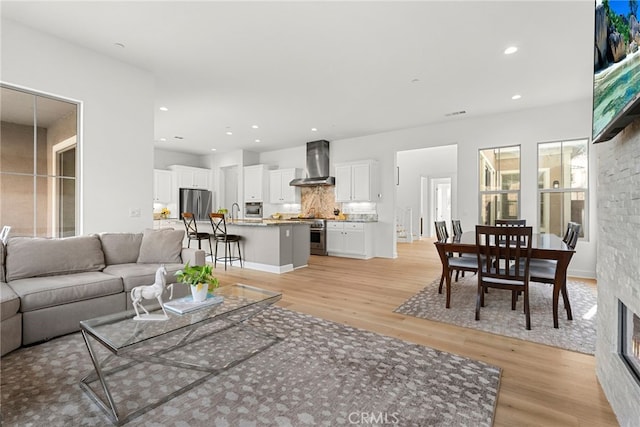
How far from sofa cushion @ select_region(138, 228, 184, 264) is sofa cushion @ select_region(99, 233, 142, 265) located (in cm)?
7

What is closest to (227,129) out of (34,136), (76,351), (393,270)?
(34,136)

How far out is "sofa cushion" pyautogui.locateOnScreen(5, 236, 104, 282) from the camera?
2620 millimetres

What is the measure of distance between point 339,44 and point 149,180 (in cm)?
298

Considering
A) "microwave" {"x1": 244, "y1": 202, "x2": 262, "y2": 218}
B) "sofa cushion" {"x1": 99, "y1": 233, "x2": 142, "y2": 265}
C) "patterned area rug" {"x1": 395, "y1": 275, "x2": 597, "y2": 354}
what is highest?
"microwave" {"x1": 244, "y1": 202, "x2": 262, "y2": 218}

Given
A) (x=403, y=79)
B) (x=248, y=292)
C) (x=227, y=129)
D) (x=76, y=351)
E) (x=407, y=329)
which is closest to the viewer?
(x=76, y=351)

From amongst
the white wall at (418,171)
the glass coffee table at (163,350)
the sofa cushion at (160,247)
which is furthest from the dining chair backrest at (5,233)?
the white wall at (418,171)

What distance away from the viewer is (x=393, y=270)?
17.9ft

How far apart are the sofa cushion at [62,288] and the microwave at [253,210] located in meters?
6.32

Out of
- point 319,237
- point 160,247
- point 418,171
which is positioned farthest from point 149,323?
point 418,171

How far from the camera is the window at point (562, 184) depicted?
16.5 ft

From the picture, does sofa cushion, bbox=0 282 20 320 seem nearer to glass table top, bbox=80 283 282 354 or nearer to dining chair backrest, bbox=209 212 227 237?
glass table top, bbox=80 283 282 354

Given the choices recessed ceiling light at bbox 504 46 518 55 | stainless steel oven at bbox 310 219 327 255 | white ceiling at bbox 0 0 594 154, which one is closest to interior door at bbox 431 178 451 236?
stainless steel oven at bbox 310 219 327 255

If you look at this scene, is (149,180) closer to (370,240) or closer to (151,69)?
(151,69)

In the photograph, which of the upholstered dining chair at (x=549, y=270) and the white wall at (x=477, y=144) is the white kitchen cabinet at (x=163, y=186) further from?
the upholstered dining chair at (x=549, y=270)
